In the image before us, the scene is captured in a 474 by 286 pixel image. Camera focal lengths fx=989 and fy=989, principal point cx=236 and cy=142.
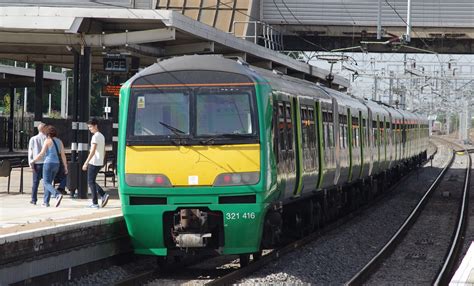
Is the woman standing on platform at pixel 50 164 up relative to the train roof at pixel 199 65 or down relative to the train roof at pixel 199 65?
down

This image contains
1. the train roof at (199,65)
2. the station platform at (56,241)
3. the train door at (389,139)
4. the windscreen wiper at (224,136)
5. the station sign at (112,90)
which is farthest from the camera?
the train door at (389,139)

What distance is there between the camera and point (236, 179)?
41.1 feet

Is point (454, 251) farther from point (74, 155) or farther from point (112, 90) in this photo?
point (112, 90)

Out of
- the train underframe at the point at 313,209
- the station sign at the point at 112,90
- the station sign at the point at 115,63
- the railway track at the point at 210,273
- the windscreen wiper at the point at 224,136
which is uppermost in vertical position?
the station sign at the point at 115,63

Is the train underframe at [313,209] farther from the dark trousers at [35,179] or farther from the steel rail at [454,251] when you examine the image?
the dark trousers at [35,179]

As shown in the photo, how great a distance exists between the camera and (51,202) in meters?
18.2

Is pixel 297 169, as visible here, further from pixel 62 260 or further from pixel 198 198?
pixel 62 260

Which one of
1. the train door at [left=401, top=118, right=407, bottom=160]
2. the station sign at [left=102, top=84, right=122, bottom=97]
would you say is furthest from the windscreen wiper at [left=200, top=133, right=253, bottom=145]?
the train door at [left=401, top=118, right=407, bottom=160]

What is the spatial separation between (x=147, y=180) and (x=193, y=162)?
0.63 metres

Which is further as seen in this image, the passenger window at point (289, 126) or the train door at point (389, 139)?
the train door at point (389, 139)

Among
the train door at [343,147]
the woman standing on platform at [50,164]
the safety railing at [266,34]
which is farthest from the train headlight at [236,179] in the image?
the safety railing at [266,34]

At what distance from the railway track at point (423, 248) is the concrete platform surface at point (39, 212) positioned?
387 cm

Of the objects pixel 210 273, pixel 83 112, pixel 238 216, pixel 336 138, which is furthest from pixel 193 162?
pixel 83 112

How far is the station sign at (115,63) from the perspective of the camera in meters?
19.6
